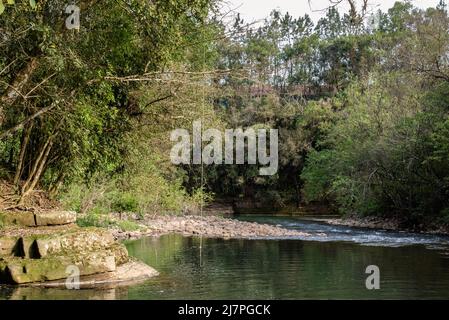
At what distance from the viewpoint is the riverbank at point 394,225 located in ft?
91.7

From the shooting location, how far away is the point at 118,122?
15914 mm

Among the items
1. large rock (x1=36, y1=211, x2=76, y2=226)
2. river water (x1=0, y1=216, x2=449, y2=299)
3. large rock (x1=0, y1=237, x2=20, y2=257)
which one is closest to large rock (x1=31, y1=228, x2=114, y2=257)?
large rock (x1=0, y1=237, x2=20, y2=257)

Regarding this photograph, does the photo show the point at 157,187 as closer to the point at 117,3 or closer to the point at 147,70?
the point at 147,70

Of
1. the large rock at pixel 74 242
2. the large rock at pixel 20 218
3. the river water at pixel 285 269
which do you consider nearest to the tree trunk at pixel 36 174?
the large rock at pixel 20 218

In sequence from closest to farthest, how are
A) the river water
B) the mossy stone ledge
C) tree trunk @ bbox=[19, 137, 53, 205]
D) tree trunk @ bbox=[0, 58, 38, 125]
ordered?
the river water, tree trunk @ bbox=[0, 58, 38, 125], the mossy stone ledge, tree trunk @ bbox=[19, 137, 53, 205]

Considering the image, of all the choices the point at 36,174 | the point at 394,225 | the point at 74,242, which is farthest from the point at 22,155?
the point at 394,225

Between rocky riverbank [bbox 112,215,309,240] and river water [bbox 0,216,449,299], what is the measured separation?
213cm

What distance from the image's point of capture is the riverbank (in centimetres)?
2796

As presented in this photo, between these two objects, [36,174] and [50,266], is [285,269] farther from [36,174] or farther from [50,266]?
[36,174]

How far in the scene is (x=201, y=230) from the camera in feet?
97.6

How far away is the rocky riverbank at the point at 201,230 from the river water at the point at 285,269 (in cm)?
213

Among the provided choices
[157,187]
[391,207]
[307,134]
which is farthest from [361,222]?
[307,134]

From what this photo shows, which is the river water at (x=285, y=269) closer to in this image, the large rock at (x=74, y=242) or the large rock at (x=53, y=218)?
the large rock at (x=74, y=242)

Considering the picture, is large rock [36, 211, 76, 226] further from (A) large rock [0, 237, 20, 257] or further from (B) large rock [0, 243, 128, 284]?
(B) large rock [0, 243, 128, 284]
